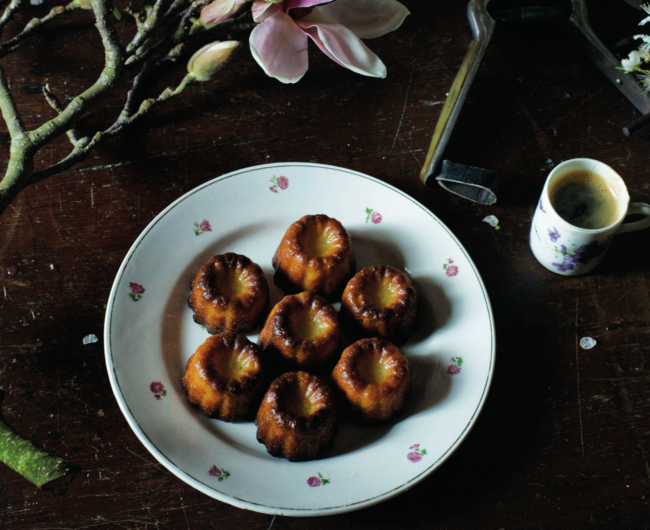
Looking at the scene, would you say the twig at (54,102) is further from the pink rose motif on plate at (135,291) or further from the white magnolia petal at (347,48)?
the white magnolia petal at (347,48)

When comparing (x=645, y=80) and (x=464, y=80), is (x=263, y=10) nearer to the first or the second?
(x=464, y=80)

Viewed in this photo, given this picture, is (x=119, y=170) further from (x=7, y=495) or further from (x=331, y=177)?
(x=7, y=495)

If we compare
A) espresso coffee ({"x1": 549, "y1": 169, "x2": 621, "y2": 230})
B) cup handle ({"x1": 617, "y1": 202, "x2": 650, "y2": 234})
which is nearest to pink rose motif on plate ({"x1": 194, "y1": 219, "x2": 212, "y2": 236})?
espresso coffee ({"x1": 549, "y1": 169, "x2": 621, "y2": 230})

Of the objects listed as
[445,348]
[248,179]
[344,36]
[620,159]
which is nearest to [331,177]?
[248,179]

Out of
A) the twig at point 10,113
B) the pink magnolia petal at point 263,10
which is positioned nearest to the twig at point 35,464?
the twig at point 10,113

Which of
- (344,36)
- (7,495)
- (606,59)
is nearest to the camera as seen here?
(7,495)

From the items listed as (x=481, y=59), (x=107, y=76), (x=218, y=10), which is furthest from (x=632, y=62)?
(x=107, y=76)
